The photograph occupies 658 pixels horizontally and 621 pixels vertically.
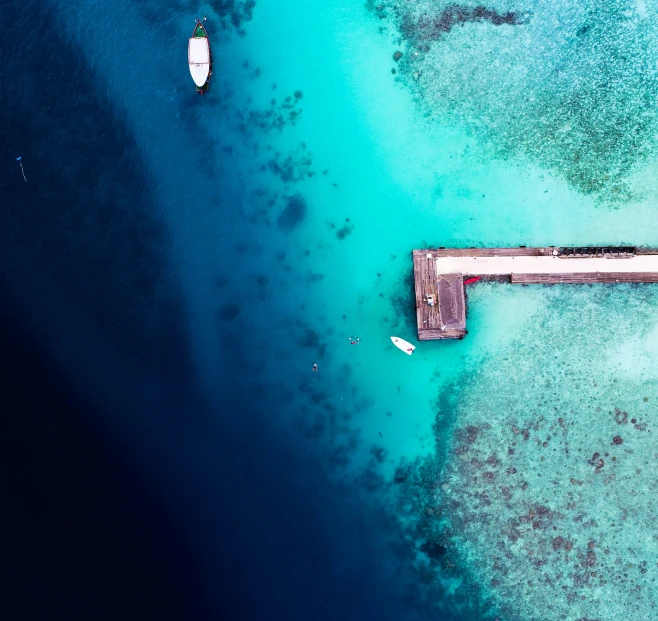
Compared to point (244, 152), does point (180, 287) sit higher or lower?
lower

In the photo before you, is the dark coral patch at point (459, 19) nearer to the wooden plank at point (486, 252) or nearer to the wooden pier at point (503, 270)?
the wooden plank at point (486, 252)

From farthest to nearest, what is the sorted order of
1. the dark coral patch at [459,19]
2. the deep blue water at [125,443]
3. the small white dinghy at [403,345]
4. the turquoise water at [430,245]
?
1. the dark coral patch at [459,19]
2. the small white dinghy at [403,345]
3. the deep blue water at [125,443]
4. the turquoise water at [430,245]

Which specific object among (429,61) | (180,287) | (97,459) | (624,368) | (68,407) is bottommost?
(97,459)

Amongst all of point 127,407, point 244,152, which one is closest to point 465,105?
point 244,152

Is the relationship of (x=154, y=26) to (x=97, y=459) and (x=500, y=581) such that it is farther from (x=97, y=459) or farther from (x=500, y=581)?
(x=500, y=581)

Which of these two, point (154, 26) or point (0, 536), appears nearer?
point (0, 536)

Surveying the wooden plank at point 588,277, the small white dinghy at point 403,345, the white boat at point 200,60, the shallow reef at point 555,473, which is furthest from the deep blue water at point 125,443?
the wooden plank at point 588,277
